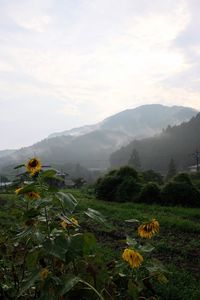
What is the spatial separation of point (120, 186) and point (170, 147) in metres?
103

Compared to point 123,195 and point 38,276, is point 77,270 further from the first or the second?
point 123,195

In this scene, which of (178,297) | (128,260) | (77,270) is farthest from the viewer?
(178,297)

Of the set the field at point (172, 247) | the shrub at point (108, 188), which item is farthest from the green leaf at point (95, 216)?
the shrub at point (108, 188)

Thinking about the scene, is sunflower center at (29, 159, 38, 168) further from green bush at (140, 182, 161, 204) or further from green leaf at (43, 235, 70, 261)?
green bush at (140, 182, 161, 204)

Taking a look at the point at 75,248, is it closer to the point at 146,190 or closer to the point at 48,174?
the point at 48,174

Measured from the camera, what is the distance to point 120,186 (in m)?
21.4

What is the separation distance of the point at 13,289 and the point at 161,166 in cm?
11306

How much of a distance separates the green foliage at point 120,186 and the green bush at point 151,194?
51 cm

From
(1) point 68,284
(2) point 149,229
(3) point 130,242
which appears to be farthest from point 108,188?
(1) point 68,284

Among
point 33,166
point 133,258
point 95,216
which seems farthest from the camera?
point 133,258

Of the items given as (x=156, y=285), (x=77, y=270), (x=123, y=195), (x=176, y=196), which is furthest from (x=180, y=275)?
(x=123, y=195)

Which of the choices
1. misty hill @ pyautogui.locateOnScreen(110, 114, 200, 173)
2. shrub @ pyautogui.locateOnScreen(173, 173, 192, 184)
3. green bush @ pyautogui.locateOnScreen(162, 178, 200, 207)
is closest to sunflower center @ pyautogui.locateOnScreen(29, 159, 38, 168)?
green bush @ pyautogui.locateOnScreen(162, 178, 200, 207)

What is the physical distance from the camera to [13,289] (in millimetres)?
2926

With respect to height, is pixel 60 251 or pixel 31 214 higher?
pixel 31 214
